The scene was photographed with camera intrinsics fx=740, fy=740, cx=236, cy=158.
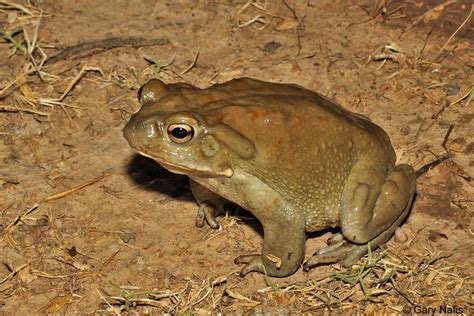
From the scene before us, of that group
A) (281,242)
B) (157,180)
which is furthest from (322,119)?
(157,180)

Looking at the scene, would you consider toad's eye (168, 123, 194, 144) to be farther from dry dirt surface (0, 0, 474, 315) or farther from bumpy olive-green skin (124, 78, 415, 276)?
dry dirt surface (0, 0, 474, 315)

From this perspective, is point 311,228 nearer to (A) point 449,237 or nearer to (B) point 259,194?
(B) point 259,194

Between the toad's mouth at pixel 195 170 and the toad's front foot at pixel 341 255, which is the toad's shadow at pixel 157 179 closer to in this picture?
the toad's mouth at pixel 195 170

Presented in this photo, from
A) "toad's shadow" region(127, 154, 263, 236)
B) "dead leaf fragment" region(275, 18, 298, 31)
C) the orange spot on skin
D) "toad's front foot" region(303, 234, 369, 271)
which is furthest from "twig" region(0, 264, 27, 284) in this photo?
"dead leaf fragment" region(275, 18, 298, 31)

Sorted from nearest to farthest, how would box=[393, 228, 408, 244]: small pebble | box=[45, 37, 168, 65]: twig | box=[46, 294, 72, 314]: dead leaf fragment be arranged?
box=[46, 294, 72, 314]: dead leaf fragment, box=[393, 228, 408, 244]: small pebble, box=[45, 37, 168, 65]: twig

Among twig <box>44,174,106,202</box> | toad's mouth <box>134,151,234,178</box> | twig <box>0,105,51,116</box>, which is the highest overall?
toad's mouth <box>134,151,234,178</box>

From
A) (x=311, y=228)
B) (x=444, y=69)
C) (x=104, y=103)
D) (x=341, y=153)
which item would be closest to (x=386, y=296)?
(x=311, y=228)

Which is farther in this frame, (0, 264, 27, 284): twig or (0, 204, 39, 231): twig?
(0, 204, 39, 231): twig

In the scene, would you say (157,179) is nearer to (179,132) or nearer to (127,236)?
(127,236)
